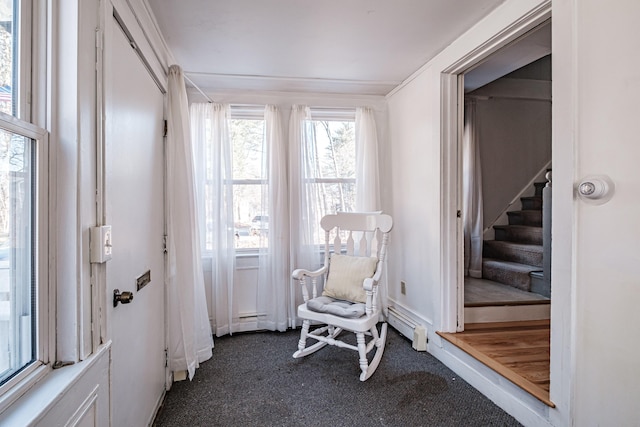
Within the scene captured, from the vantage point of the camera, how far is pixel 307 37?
6.79 ft

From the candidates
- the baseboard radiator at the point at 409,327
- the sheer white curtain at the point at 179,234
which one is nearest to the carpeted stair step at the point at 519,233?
the baseboard radiator at the point at 409,327

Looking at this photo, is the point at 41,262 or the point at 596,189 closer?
the point at 41,262

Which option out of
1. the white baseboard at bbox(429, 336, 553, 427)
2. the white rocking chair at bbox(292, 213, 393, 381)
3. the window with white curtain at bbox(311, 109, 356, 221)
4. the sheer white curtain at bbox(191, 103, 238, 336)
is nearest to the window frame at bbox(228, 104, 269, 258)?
the sheer white curtain at bbox(191, 103, 238, 336)

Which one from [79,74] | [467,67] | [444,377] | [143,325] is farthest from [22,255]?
[467,67]

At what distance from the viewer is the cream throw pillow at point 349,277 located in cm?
246

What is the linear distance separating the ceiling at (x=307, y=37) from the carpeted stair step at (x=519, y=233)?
2241 mm

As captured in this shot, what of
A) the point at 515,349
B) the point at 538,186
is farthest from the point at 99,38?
the point at 538,186

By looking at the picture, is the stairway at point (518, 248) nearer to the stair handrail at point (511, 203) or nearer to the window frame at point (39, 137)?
the stair handrail at point (511, 203)

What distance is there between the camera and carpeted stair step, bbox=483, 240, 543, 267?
10.2 feet

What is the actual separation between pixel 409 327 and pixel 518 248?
1.60m

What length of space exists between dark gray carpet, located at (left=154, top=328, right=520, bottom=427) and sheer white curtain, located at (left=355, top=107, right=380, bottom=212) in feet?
4.41

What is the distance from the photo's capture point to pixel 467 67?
2.20 metres

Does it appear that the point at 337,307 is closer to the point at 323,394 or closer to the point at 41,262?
the point at 323,394

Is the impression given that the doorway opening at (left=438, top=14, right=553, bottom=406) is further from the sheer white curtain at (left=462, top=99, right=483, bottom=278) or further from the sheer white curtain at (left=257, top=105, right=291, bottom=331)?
the sheer white curtain at (left=257, top=105, right=291, bottom=331)
